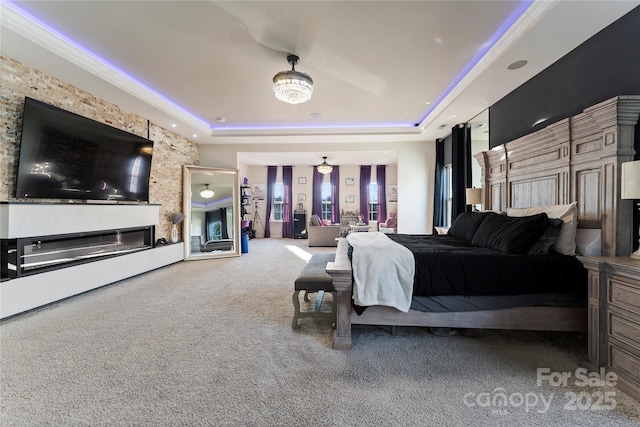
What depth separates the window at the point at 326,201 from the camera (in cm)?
1067

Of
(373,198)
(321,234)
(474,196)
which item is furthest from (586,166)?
(373,198)

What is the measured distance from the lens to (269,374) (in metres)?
1.84

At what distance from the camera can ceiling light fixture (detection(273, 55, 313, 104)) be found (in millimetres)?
3014

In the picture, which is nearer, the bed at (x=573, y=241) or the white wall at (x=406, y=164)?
the bed at (x=573, y=241)

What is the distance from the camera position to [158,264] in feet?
16.1

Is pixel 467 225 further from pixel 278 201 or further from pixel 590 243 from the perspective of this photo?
pixel 278 201

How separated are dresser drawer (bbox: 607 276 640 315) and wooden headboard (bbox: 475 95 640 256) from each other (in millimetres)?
642

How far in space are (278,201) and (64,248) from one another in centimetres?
751

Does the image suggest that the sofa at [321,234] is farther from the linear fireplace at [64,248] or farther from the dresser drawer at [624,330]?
the dresser drawer at [624,330]

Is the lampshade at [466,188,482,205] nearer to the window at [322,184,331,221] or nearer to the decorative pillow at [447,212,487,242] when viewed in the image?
the decorative pillow at [447,212,487,242]

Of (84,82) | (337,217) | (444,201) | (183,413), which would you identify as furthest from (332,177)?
(183,413)

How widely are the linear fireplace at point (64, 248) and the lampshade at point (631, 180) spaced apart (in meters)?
5.36

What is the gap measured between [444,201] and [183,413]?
6.12m

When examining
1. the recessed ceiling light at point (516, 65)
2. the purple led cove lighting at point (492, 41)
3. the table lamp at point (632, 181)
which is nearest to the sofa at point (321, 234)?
the purple led cove lighting at point (492, 41)
